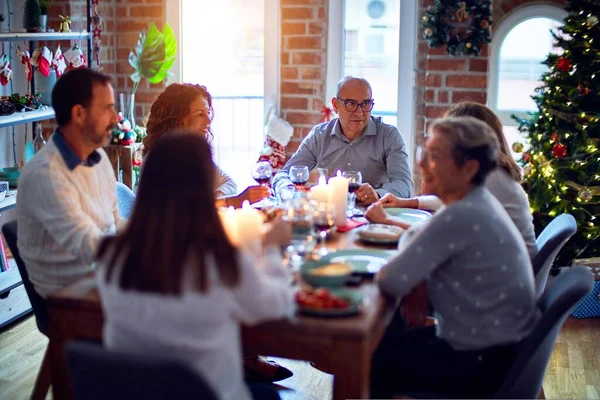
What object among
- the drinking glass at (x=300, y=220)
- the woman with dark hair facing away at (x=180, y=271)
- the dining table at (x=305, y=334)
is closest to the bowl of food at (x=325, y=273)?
the dining table at (x=305, y=334)

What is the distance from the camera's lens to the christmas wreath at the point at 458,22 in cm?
427

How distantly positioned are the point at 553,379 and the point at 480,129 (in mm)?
1580

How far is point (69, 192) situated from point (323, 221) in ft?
2.59

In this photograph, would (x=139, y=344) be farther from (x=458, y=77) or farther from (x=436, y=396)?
(x=458, y=77)

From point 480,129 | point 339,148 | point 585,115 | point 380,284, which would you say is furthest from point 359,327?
point 585,115

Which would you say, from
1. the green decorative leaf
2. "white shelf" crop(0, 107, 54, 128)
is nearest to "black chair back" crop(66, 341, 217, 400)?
"white shelf" crop(0, 107, 54, 128)

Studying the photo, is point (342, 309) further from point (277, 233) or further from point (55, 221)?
point (55, 221)

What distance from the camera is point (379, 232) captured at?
2584 millimetres

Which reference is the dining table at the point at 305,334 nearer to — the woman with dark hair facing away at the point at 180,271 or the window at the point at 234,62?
the woman with dark hair facing away at the point at 180,271

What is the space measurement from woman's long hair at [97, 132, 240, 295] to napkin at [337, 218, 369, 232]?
1134 millimetres

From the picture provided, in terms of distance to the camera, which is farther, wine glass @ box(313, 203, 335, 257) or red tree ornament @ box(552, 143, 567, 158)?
red tree ornament @ box(552, 143, 567, 158)

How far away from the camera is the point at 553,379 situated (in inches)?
129

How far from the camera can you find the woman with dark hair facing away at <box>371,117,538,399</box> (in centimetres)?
200

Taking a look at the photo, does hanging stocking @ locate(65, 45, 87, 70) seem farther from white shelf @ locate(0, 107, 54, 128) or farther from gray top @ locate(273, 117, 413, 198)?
gray top @ locate(273, 117, 413, 198)
